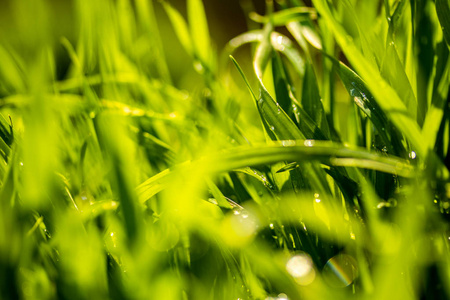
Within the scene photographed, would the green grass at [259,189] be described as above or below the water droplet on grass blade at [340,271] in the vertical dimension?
above

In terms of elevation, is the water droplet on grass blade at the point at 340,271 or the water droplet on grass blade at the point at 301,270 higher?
the water droplet on grass blade at the point at 301,270

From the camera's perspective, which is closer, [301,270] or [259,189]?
[301,270]

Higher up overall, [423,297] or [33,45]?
[33,45]

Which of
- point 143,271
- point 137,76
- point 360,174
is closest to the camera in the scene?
point 143,271

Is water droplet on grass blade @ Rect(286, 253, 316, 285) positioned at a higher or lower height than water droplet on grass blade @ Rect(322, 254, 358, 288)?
higher

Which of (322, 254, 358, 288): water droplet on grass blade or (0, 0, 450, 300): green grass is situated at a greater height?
Result: (0, 0, 450, 300): green grass

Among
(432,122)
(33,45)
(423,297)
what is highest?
(33,45)

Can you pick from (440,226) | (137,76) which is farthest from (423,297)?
(137,76)

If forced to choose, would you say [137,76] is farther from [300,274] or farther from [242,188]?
[300,274]
